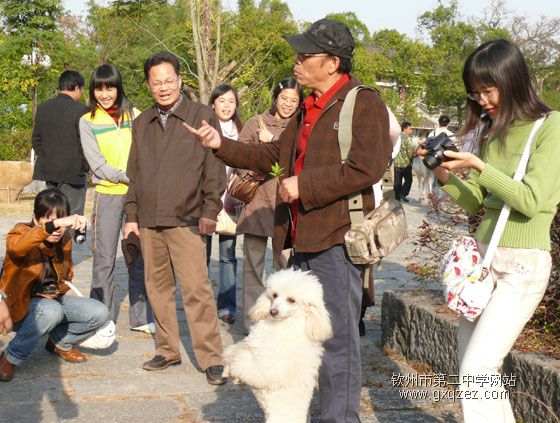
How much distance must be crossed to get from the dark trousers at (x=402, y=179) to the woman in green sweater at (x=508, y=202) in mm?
14948

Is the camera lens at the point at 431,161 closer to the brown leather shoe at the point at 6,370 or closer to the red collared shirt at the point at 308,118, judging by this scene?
the red collared shirt at the point at 308,118

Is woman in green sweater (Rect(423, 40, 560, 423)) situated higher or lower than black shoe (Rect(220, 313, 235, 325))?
higher

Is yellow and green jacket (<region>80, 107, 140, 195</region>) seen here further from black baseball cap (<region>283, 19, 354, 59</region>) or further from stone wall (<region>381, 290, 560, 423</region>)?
black baseball cap (<region>283, 19, 354, 59</region>)

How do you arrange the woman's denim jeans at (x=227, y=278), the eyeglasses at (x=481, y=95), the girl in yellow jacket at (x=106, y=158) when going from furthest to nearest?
1. the woman's denim jeans at (x=227, y=278)
2. the girl in yellow jacket at (x=106, y=158)
3. the eyeglasses at (x=481, y=95)

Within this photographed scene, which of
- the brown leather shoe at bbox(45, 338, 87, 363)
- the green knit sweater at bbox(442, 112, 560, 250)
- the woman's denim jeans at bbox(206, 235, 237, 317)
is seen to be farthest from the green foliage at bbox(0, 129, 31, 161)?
the green knit sweater at bbox(442, 112, 560, 250)

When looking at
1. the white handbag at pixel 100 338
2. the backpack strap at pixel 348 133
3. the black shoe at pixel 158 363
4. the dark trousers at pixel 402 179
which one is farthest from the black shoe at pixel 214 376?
the dark trousers at pixel 402 179

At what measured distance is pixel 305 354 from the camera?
359 cm

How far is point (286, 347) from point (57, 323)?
245cm

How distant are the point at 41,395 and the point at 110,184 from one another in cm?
207

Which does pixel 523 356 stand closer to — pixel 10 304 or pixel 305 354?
pixel 305 354

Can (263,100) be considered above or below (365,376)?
above

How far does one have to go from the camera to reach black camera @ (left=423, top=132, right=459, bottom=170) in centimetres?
313

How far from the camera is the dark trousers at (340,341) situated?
367cm

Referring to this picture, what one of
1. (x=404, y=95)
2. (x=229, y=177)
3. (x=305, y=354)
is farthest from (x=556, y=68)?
(x=305, y=354)
